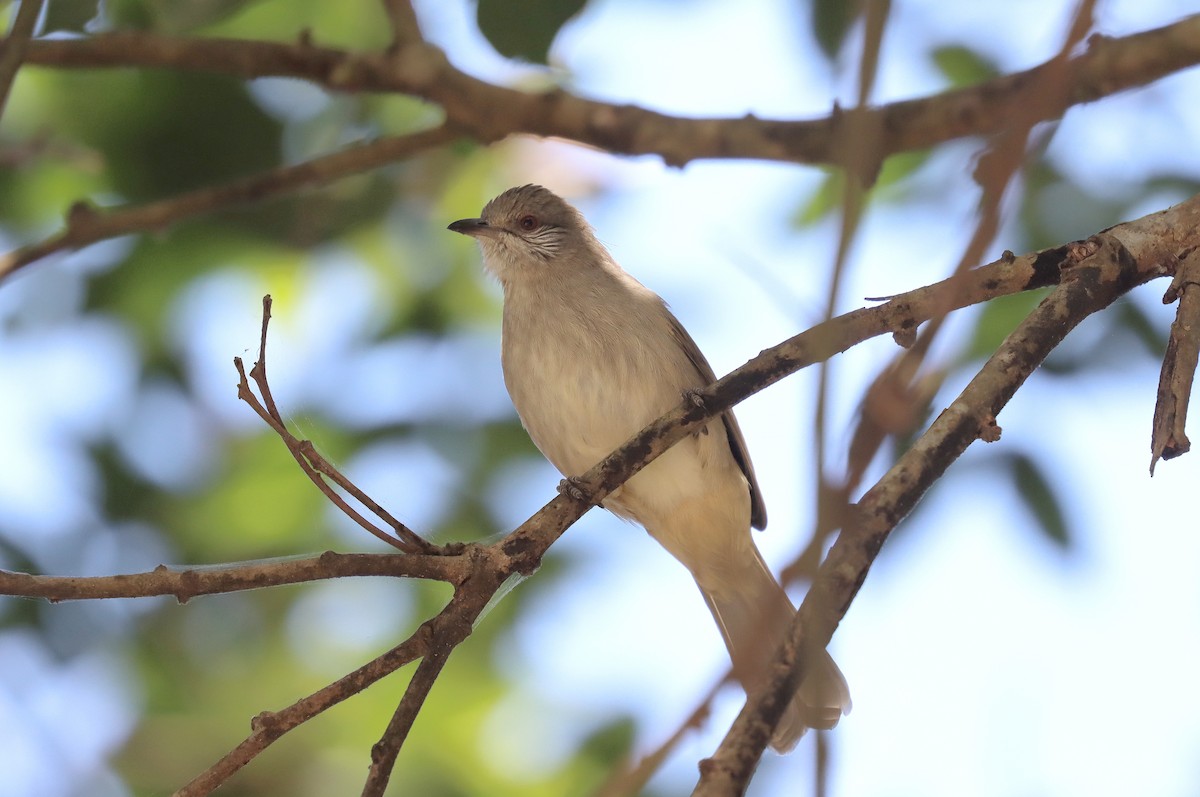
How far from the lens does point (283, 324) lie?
230 inches

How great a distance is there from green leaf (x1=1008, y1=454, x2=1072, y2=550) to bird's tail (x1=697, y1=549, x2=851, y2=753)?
3.26 feet

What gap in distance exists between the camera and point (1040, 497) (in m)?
4.61

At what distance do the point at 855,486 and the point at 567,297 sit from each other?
419 cm

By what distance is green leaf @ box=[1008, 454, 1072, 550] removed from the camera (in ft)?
14.8

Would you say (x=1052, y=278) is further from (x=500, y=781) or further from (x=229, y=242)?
(x=229, y=242)

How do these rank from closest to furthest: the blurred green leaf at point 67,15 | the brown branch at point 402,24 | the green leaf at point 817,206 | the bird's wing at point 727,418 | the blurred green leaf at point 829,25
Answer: the blurred green leaf at point 67,15
the blurred green leaf at point 829,25
the brown branch at point 402,24
the bird's wing at point 727,418
the green leaf at point 817,206

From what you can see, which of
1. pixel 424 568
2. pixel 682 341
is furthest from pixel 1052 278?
pixel 682 341

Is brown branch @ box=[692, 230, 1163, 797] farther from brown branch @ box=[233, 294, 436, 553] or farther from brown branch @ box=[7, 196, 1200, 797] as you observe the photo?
brown branch @ box=[233, 294, 436, 553]

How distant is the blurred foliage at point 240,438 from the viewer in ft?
17.1

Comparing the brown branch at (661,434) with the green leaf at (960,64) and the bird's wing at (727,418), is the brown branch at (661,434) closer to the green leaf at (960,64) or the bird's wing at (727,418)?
the bird's wing at (727,418)

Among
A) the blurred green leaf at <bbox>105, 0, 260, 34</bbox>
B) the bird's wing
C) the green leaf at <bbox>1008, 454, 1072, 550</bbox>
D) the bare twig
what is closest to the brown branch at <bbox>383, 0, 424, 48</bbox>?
the blurred green leaf at <bbox>105, 0, 260, 34</bbox>

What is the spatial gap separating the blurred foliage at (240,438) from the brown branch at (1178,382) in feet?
7.38

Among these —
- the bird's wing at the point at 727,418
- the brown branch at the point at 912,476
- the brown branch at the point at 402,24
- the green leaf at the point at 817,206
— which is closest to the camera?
the brown branch at the point at 912,476

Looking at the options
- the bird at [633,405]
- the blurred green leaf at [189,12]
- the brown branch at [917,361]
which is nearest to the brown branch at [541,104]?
the blurred green leaf at [189,12]
